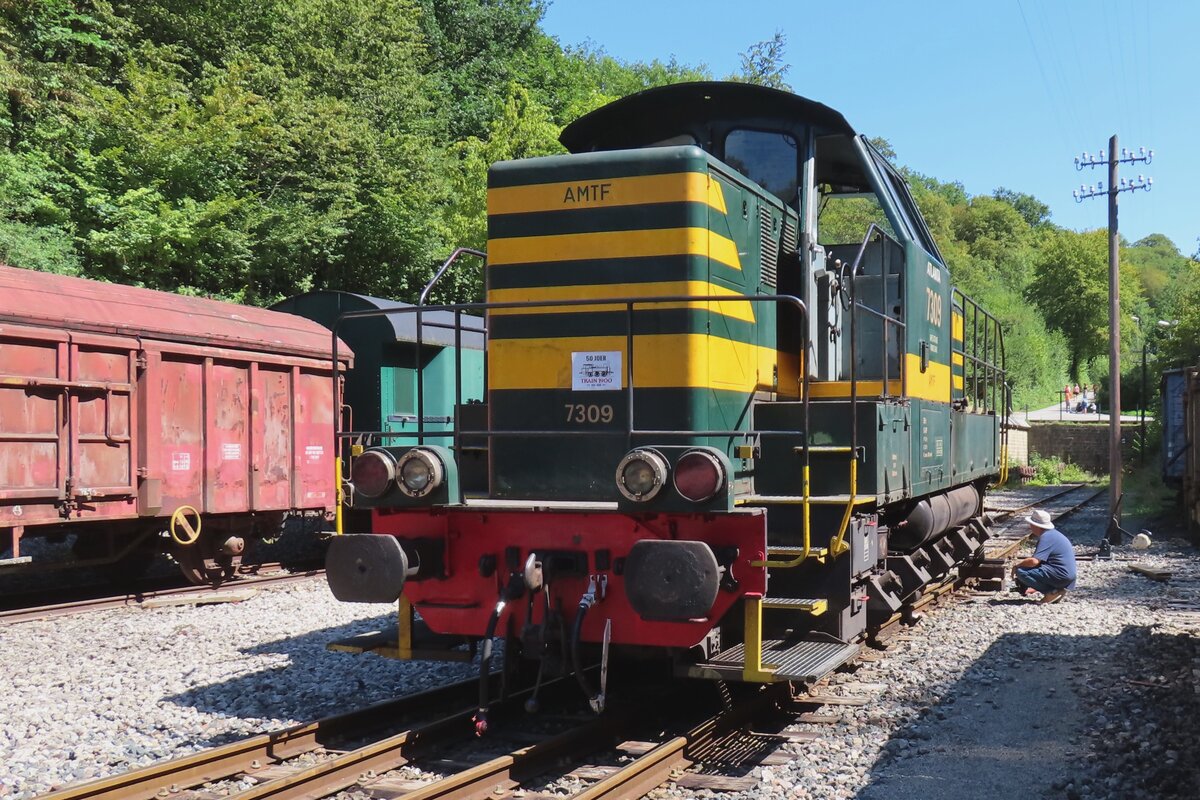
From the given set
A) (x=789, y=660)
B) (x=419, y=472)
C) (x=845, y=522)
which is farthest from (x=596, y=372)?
(x=789, y=660)

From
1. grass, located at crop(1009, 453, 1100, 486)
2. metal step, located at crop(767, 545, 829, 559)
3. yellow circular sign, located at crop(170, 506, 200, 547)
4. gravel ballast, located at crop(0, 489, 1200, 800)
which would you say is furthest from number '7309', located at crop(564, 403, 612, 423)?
grass, located at crop(1009, 453, 1100, 486)

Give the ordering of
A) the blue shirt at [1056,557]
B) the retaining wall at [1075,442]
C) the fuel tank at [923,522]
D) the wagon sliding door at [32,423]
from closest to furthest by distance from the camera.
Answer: the fuel tank at [923,522] → the wagon sliding door at [32,423] → the blue shirt at [1056,557] → the retaining wall at [1075,442]

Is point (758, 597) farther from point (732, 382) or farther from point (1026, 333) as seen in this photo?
point (1026, 333)

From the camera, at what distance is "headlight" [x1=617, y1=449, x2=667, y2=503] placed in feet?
14.4

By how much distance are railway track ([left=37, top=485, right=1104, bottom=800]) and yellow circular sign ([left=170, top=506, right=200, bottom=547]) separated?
5.20 m

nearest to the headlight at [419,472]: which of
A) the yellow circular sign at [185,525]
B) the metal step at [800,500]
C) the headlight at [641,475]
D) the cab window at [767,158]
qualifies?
the headlight at [641,475]

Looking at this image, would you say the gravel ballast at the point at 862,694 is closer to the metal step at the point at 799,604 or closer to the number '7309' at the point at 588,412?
the metal step at the point at 799,604

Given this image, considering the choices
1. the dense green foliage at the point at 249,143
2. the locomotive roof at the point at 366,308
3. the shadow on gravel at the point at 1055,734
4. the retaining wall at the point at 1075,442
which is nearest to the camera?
the shadow on gravel at the point at 1055,734

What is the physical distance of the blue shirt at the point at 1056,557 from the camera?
9.46 meters

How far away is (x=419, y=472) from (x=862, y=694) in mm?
2847

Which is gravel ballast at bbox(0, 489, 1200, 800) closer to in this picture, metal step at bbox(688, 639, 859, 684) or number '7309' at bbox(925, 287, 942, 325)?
metal step at bbox(688, 639, 859, 684)

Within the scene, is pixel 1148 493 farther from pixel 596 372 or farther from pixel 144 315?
pixel 596 372

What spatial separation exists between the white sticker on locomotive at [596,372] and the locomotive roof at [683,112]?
5.55ft

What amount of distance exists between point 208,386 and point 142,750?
5.86m
